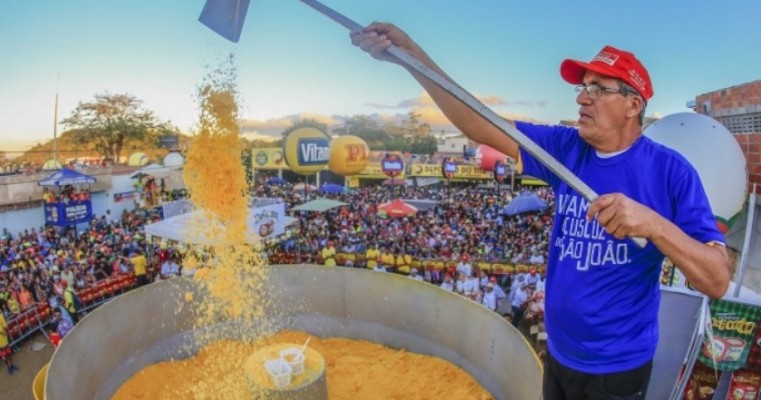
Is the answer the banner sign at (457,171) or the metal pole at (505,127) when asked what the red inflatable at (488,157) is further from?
the metal pole at (505,127)

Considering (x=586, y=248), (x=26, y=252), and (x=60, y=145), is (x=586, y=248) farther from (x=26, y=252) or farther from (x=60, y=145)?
(x=60, y=145)

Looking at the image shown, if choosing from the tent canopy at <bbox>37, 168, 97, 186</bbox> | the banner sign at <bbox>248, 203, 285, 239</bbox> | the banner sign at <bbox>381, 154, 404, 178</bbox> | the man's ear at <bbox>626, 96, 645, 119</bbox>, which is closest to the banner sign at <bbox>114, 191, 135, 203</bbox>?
the tent canopy at <bbox>37, 168, 97, 186</bbox>

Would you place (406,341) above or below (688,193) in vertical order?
below

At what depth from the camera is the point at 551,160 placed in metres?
1.43

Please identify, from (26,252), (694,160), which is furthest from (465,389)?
(26,252)

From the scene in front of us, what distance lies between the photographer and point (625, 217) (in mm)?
1299

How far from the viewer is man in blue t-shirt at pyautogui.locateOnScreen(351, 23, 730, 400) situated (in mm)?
1627

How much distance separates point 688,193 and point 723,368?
8.83 ft

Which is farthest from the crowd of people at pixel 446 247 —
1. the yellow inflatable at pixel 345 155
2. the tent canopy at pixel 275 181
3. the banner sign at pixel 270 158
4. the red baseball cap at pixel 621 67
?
the banner sign at pixel 270 158

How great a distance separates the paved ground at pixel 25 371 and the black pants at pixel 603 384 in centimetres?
922

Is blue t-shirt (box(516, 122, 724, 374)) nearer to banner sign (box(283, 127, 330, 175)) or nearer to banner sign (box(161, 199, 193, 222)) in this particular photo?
banner sign (box(161, 199, 193, 222))

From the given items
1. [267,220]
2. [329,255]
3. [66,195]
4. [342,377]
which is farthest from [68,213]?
[342,377]

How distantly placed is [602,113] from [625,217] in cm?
56

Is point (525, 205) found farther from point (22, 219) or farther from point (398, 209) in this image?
point (22, 219)
